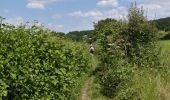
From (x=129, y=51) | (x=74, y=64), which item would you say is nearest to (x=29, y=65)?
(x=74, y=64)

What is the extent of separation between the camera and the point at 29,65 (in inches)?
363

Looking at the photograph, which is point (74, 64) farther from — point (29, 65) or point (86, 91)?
point (29, 65)

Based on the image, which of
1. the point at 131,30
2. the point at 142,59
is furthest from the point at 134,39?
the point at 142,59

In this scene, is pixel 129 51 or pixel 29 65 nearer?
pixel 29 65

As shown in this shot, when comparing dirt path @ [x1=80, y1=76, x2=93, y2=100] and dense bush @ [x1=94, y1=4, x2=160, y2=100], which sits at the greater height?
dense bush @ [x1=94, y1=4, x2=160, y2=100]

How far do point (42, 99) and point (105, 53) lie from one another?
14567mm

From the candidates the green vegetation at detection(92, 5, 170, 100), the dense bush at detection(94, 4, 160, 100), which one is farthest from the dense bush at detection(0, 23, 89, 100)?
the dense bush at detection(94, 4, 160, 100)

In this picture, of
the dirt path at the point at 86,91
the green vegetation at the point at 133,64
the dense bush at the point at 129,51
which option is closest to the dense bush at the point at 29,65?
the green vegetation at the point at 133,64

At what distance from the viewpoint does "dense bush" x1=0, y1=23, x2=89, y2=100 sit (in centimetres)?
800

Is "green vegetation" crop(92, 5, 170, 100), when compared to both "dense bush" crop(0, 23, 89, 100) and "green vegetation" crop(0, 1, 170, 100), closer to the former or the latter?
"green vegetation" crop(0, 1, 170, 100)

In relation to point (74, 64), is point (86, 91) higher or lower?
lower

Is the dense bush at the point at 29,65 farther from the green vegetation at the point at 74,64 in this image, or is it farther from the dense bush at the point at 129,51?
the dense bush at the point at 129,51

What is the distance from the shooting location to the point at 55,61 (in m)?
12.2

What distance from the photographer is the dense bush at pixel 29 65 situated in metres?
8.00
